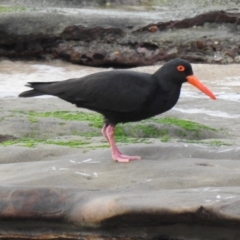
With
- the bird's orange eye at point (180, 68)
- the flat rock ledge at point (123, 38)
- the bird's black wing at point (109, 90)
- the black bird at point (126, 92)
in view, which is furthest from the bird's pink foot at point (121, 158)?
the flat rock ledge at point (123, 38)

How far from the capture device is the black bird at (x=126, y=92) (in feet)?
17.5

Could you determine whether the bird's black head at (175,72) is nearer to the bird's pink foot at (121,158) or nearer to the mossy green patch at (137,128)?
the bird's pink foot at (121,158)

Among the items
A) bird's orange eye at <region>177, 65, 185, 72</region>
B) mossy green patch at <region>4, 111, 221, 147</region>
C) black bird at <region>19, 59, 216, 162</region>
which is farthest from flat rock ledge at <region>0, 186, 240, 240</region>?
mossy green patch at <region>4, 111, 221, 147</region>

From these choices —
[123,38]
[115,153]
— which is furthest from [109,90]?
[123,38]

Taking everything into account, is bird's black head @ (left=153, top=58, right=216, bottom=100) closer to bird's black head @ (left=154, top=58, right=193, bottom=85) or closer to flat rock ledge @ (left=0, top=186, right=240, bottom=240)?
bird's black head @ (left=154, top=58, right=193, bottom=85)

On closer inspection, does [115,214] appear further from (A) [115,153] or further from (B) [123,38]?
(B) [123,38]

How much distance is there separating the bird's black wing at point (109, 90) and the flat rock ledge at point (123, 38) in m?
8.35

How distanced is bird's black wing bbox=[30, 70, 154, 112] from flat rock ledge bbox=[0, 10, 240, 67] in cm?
835

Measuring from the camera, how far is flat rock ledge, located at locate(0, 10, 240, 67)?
14008 mm

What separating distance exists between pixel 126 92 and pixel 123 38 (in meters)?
8.76

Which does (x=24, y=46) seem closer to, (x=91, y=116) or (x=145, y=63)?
(x=145, y=63)

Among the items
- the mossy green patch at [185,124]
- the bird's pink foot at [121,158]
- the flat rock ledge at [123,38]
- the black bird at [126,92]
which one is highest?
the black bird at [126,92]

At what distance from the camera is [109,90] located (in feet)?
17.8

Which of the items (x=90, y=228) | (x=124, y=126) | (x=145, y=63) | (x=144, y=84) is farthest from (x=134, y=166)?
(x=145, y=63)
